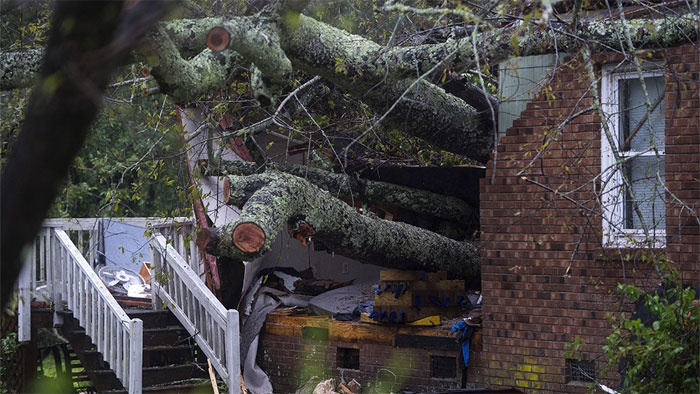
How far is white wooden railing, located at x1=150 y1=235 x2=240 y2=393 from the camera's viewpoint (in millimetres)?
9148

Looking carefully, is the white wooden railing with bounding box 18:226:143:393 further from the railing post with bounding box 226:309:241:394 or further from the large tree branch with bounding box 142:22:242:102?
the large tree branch with bounding box 142:22:242:102

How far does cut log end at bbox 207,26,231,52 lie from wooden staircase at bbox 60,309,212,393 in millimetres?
5413

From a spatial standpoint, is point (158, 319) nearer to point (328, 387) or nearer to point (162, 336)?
point (162, 336)

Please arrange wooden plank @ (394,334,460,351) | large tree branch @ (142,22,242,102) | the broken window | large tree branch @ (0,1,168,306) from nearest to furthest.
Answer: large tree branch @ (0,1,168,306)
large tree branch @ (142,22,242,102)
the broken window
wooden plank @ (394,334,460,351)

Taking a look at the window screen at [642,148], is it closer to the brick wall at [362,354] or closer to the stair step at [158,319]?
the brick wall at [362,354]

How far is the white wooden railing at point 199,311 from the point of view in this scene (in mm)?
9148

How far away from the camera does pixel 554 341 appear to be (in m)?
7.98

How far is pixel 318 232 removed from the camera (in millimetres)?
7809

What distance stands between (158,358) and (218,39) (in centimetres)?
578

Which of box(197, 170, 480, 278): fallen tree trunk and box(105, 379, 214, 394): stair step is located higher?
box(197, 170, 480, 278): fallen tree trunk

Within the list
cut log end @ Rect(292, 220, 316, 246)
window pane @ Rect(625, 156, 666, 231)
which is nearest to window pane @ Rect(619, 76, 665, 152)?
window pane @ Rect(625, 156, 666, 231)

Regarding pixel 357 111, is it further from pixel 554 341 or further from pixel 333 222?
pixel 554 341

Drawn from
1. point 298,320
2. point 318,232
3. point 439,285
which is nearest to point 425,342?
point 439,285

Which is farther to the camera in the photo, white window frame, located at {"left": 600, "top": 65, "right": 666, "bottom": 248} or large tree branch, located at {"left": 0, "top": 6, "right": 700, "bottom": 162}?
white window frame, located at {"left": 600, "top": 65, "right": 666, "bottom": 248}
